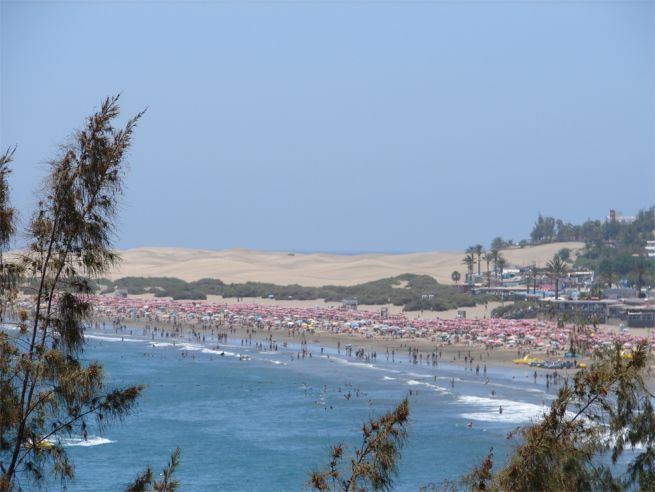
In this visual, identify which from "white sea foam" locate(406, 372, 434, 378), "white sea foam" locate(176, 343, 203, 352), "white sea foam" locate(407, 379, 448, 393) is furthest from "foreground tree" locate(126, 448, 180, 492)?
"white sea foam" locate(176, 343, 203, 352)

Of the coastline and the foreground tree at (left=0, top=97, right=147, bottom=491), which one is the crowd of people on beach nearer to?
the coastline

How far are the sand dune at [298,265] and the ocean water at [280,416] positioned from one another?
2621 inches

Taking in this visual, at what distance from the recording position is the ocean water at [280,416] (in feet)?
98.6

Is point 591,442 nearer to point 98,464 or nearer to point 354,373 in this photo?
point 98,464

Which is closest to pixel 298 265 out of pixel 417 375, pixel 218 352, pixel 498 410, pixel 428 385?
pixel 218 352

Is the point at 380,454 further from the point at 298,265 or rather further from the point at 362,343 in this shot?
the point at 298,265

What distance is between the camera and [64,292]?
938 cm

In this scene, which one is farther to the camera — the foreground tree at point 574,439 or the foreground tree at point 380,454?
the foreground tree at point 574,439

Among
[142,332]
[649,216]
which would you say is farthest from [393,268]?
A: [142,332]

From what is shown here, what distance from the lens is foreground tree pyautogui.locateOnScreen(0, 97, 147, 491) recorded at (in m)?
8.94

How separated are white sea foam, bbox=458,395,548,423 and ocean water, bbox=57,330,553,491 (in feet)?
0.15

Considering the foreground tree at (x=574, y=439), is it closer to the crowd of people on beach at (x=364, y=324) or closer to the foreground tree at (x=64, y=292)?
the foreground tree at (x=64, y=292)

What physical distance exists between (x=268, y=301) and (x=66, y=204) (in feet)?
294

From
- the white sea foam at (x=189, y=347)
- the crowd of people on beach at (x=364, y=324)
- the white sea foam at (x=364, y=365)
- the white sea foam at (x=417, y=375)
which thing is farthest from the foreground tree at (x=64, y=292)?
the white sea foam at (x=189, y=347)
